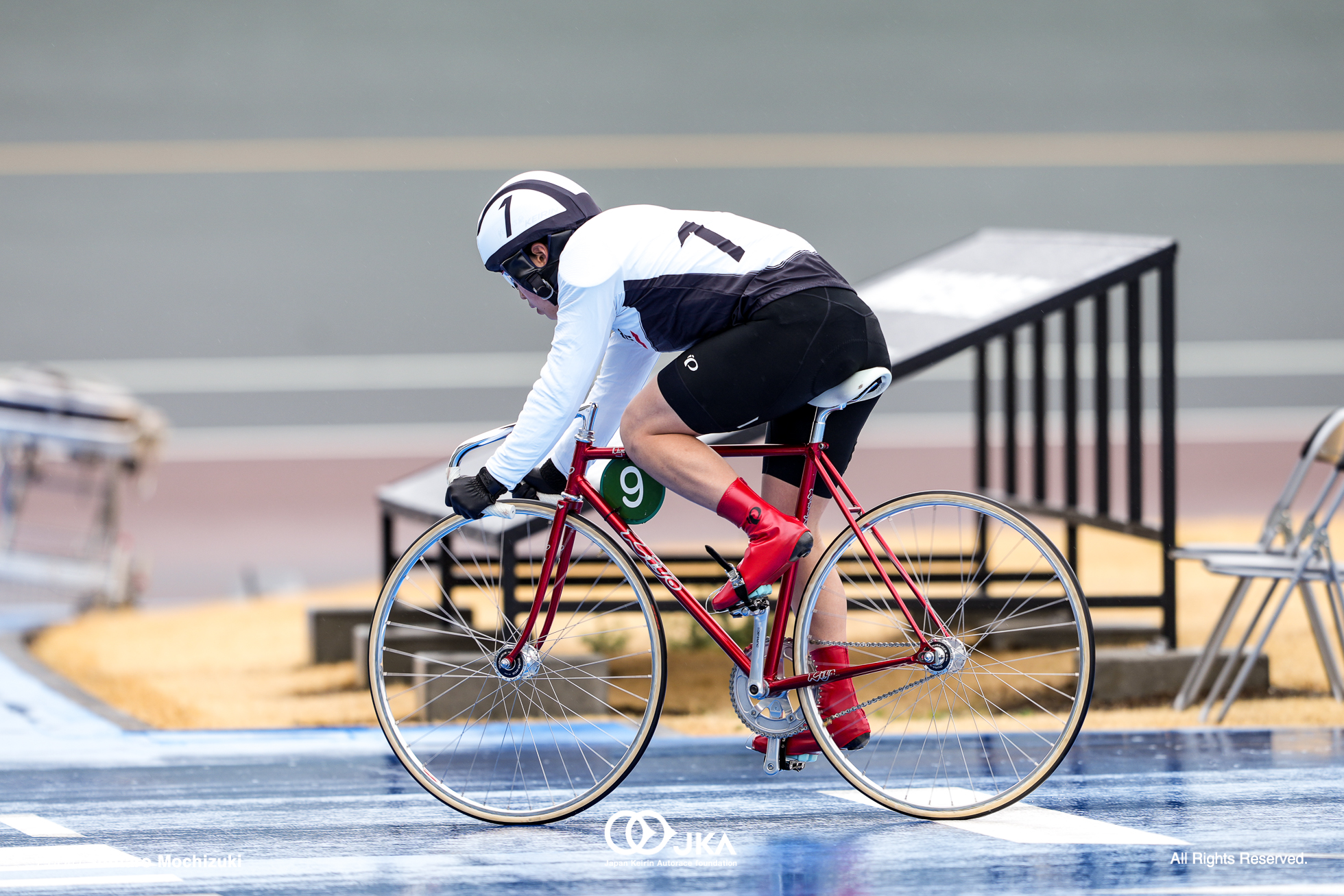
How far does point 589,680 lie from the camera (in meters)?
4.33

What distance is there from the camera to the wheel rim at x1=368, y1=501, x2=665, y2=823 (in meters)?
2.82

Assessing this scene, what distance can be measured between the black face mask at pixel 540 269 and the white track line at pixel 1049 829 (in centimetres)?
133

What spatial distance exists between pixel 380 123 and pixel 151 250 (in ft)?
8.25

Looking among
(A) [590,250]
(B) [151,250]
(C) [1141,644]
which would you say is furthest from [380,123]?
(A) [590,250]

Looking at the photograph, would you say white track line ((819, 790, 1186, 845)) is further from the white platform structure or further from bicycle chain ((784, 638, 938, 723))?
the white platform structure

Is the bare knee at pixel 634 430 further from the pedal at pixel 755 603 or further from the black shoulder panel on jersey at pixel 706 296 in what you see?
the pedal at pixel 755 603

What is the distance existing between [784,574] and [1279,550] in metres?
2.12

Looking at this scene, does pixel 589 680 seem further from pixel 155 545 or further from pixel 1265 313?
pixel 1265 313

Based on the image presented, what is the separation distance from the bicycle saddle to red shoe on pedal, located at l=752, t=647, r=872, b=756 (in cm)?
51

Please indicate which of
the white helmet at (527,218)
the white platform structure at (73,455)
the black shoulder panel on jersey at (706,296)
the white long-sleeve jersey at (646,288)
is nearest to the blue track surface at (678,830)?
the white long-sleeve jersey at (646,288)

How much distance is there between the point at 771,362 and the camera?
8.73 feet

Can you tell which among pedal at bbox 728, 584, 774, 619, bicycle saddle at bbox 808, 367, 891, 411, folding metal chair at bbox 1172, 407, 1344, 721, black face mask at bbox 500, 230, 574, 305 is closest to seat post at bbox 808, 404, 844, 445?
bicycle saddle at bbox 808, 367, 891, 411

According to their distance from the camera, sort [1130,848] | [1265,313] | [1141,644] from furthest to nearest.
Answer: [1265,313]
[1141,644]
[1130,848]

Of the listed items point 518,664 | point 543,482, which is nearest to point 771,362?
point 543,482
